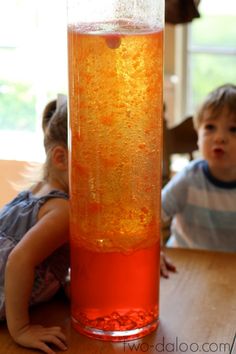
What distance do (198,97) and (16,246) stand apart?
209 cm

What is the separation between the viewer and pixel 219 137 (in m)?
1.67

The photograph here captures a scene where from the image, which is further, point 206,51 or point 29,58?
point 206,51

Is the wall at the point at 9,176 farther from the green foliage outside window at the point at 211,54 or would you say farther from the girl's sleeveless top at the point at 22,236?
the green foliage outside window at the point at 211,54

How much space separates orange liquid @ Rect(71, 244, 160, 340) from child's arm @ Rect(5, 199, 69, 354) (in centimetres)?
6

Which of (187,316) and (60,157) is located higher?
(60,157)

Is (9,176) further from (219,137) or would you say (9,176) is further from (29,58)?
(29,58)

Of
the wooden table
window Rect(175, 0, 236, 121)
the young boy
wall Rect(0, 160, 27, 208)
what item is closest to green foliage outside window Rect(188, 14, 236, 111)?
window Rect(175, 0, 236, 121)

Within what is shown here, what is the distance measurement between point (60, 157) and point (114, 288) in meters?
0.30

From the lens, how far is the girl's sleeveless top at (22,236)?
1192 millimetres

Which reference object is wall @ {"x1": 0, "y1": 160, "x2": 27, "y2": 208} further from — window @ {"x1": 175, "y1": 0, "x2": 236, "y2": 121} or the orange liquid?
window @ {"x1": 175, "y1": 0, "x2": 236, "y2": 121}

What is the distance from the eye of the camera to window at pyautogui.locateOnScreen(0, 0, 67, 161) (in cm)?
207

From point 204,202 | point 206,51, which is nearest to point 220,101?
point 204,202

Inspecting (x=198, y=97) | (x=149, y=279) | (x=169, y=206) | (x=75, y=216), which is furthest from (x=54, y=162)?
(x=198, y=97)

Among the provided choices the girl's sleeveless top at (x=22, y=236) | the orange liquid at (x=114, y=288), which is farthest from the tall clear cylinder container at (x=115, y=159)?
the girl's sleeveless top at (x=22, y=236)
